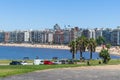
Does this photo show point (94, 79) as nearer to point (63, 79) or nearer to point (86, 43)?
point (63, 79)

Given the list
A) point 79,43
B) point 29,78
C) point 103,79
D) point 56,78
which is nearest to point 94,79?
point 103,79

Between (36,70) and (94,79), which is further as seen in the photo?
(36,70)

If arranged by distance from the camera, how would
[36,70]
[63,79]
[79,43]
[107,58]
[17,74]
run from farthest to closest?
[79,43], [107,58], [36,70], [17,74], [63,79]

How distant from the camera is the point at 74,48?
12450 centimetres

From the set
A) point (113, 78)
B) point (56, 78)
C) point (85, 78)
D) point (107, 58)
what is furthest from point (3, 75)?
point (107, 58)

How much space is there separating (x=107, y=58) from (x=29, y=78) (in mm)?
47362

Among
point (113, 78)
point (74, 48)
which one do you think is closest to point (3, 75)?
point (113, 78)

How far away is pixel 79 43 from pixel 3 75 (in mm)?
68241

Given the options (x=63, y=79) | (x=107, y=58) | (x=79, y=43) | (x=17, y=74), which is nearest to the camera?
(x=63, y=79)

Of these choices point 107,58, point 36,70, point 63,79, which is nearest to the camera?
point 63,79

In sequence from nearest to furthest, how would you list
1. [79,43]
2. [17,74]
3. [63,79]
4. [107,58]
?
1. [63,79]
2. [17,74]
3. [107,58]
4. [79,43]

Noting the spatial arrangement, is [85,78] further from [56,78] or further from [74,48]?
[74,48]

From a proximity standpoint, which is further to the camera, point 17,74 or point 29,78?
point 17,74

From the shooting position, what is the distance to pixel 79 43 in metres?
124
